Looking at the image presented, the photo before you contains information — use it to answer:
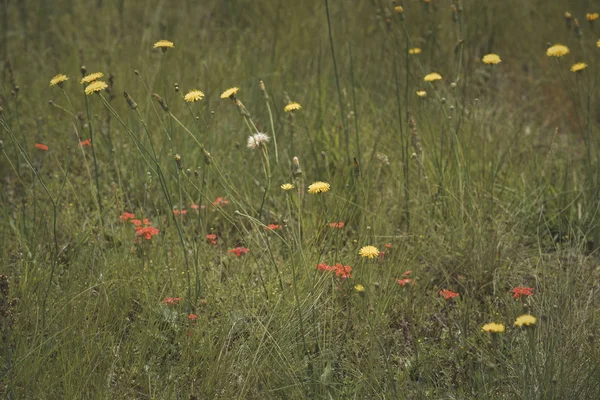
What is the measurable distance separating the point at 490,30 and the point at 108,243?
10.00ft

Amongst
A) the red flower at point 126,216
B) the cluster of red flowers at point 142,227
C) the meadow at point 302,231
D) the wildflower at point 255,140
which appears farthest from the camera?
the red flower at point 126,216

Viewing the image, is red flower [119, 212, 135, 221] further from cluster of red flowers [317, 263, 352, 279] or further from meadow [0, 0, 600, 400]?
cluster of red flowers [317, 263, 352, 279]

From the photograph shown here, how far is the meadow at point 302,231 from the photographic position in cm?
216

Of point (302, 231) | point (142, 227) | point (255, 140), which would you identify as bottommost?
point (302, 231)

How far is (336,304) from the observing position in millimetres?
2457

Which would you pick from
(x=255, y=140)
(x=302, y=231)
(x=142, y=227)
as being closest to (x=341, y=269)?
(x=255, y=140)

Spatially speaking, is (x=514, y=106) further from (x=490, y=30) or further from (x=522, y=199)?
(x=522, y=199)

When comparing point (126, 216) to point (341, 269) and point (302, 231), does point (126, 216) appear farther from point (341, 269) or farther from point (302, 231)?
point (341, 269)

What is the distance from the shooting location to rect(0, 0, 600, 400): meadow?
7.09ft

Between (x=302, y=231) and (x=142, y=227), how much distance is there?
612mm

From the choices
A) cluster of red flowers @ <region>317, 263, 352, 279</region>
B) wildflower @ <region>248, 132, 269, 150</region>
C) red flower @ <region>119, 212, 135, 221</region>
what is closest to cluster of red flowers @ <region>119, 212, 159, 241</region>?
red flower @ <region>119, 212, 135, 221</region>

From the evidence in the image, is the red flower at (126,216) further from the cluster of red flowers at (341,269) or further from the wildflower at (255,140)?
the cluster of red flowers at (341,269)

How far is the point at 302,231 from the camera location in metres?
2.97

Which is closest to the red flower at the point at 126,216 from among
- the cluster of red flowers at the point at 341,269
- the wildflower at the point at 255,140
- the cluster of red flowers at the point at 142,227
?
the cluster of red flowers at the point at 142,227
